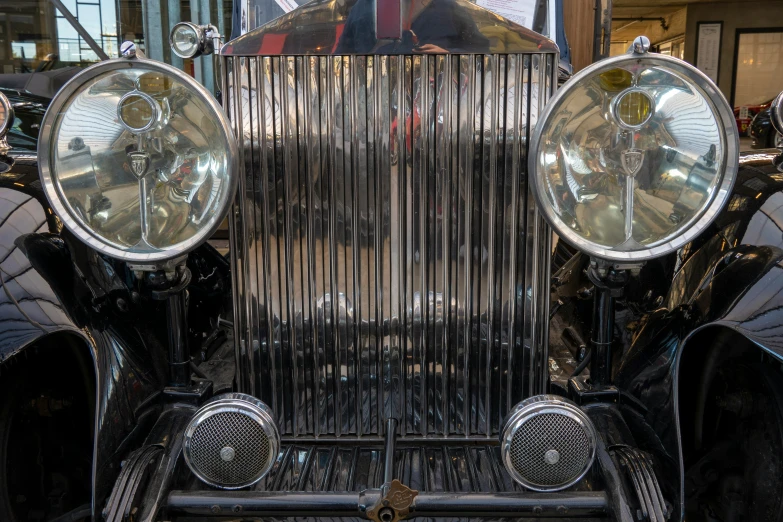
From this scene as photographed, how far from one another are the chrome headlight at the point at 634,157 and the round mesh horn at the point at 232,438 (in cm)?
70

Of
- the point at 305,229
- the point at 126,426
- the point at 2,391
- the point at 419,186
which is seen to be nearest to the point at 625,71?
the point at 419,186

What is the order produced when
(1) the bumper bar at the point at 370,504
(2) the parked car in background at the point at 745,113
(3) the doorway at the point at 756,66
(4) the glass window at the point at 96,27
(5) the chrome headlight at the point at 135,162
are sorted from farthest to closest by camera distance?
1. (3) the doorway at the point at 756,66
2. (2) the parked car in background at the point at 745,113
3. (4) the glass window at the point at 96,27
4. (5) the chrome headlight at the point at 135,162
5. (1) the bumper bar at the point at 370,504

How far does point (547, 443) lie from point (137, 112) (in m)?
1.05

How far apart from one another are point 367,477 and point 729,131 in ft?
3.43

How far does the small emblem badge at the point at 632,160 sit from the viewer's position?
143 cm

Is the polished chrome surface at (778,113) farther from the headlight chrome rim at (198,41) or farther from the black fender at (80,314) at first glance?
the black fender at (80,314)

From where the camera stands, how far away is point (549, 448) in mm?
1354

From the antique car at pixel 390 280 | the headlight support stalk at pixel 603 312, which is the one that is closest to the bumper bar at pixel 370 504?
the antique car at pixel 390 280

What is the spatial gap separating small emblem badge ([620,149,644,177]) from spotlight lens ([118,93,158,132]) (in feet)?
3.14

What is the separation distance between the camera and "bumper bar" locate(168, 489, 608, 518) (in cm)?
130

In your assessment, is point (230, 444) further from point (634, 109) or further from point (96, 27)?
point (96, 27)

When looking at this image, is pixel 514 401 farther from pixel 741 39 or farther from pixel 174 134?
pixel 741 39

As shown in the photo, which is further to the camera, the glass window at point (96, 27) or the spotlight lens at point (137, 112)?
the glass window at point (96, 27)

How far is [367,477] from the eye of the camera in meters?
1.57
